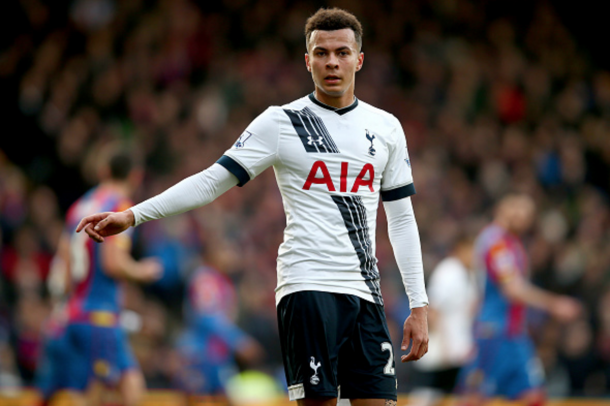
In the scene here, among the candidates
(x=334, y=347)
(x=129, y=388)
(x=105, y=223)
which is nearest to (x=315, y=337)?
(x=334, y=347)

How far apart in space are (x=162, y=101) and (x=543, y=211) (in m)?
6.82

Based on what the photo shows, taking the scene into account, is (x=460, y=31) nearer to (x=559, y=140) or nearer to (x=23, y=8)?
(x=559, y=140)

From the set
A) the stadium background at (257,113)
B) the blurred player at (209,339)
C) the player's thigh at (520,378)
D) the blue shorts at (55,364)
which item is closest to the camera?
the blue shorts at (55,364)

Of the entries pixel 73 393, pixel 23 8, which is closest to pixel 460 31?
pixel 23 8

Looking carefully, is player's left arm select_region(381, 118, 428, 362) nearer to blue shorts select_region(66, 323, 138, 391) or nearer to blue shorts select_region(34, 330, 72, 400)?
blue shorts select_region(66, 323, 138, 391)

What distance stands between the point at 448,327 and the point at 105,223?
683cm

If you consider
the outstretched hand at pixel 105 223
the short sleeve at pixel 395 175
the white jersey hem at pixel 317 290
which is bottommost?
the white jersey hem at pixel 317 290

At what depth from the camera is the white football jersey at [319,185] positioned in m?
4.09

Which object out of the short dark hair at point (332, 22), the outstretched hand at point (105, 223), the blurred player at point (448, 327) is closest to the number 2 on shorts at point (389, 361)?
the outstretched hand at point (105, 223)

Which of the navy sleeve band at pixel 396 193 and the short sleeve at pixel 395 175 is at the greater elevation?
the short sleeve at pixel 395 175

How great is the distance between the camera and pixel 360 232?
4.20 meters

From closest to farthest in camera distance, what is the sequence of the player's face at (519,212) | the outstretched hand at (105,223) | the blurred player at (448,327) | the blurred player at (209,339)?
1. the outstretched hand at (105,223)
2. the player's face at (519,212)
3. the blurred player at (209,339)
4. the blurred player at (448,327)

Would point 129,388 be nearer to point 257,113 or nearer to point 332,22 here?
point 332,22

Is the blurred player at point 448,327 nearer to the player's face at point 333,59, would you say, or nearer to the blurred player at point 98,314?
the blurred player at point 98,314
